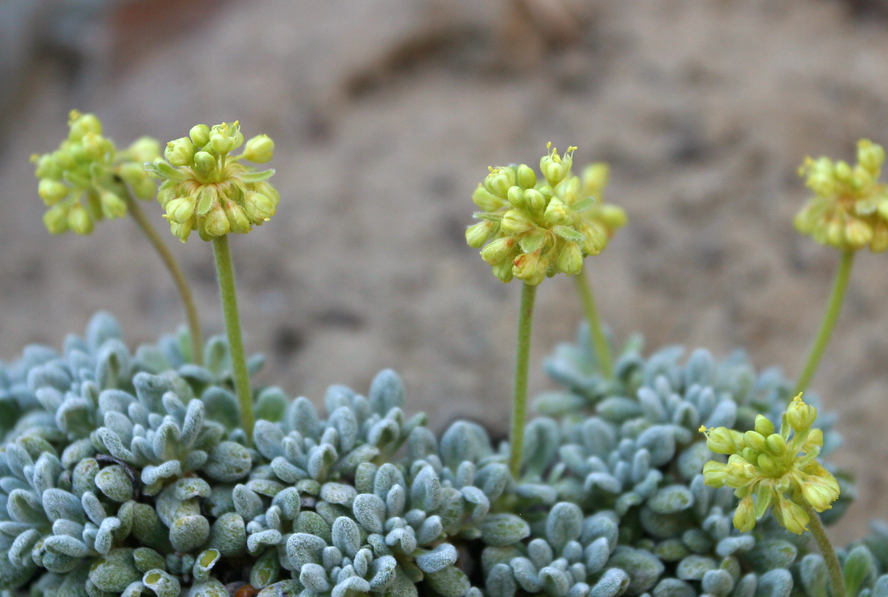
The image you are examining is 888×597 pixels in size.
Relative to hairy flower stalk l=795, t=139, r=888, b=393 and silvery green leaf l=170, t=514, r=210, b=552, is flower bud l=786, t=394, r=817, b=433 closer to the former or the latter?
hairy flower stalk l=795, t=139, r=888, b=393

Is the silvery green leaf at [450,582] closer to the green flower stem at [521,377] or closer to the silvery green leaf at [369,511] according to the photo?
the silvery green leaf at [369,511]

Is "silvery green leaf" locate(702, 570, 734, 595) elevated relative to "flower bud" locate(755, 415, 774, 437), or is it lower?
lower

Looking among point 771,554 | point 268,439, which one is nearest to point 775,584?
point 771,554

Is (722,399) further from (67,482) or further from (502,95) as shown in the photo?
(502,95)

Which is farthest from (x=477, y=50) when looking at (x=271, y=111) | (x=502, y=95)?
(x=271, y=111)

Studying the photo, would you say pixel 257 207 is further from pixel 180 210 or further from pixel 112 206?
pixel 112 206

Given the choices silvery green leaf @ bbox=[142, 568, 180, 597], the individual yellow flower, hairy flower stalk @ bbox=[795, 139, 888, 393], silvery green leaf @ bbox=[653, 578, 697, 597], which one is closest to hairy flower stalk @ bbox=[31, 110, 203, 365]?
silvery green leaf @ bbox=[142, 568, 180, 597]
